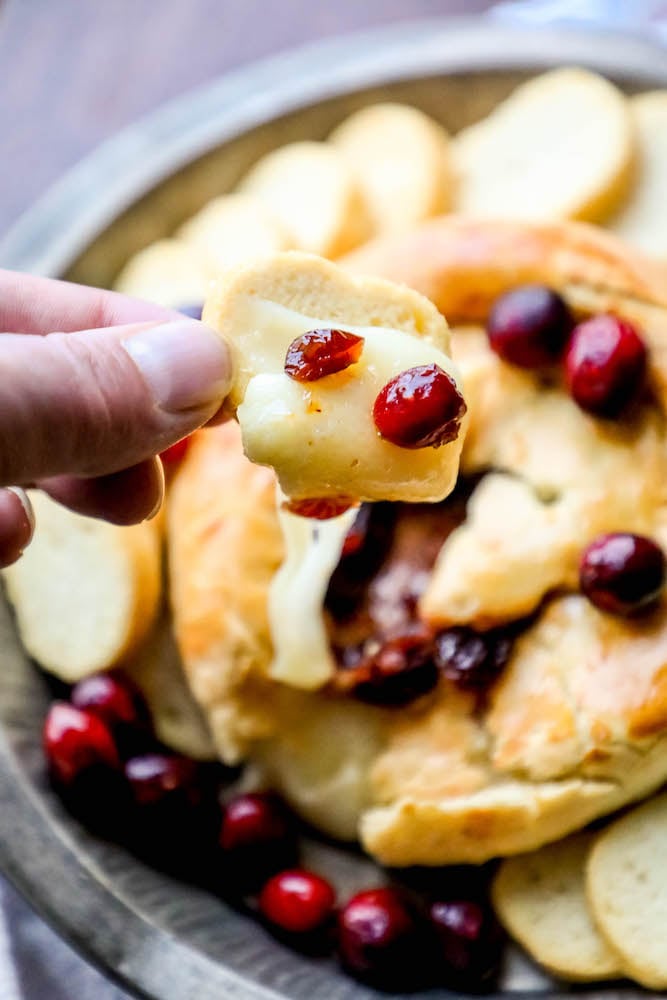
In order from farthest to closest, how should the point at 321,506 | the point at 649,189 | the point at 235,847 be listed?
1. the point at 649,189
2. the point at 235,847
3. the point at 321,506

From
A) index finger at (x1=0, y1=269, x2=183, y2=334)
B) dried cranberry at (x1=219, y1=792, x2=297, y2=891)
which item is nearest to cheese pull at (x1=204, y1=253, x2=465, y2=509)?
index finger at (x1=0, y1=269, x2=183, y2=334)

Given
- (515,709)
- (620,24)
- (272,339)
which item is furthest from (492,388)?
(620,24)

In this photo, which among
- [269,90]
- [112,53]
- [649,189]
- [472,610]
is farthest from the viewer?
[112,53]

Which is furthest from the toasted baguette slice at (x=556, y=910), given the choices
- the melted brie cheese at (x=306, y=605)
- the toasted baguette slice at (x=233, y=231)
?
the toasted baguette slice at (x=233, y=231)

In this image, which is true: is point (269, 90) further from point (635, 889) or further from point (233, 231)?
point (635, 889)

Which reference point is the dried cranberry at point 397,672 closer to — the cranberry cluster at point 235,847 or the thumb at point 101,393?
the cranberry cluster at point 235,847

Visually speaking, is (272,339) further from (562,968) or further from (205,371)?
(562,968)

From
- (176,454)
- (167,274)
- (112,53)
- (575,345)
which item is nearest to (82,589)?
(176,454)
